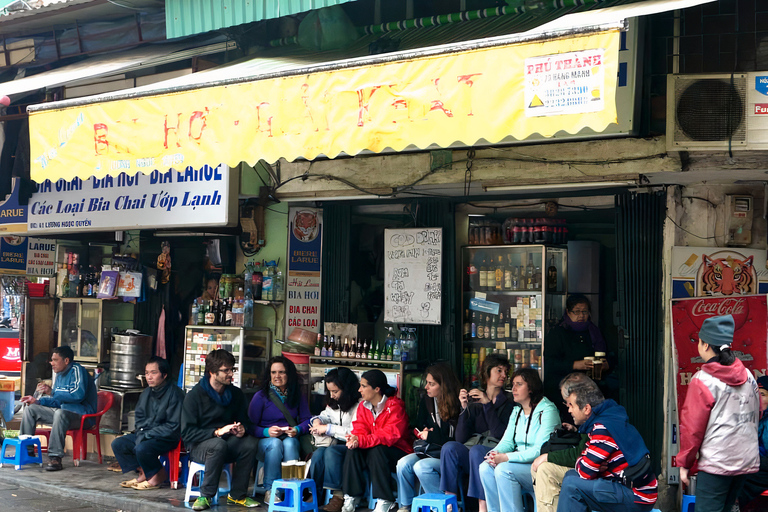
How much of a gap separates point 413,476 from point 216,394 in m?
2.05

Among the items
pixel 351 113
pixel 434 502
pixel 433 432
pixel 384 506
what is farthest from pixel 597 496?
pixel 351 113

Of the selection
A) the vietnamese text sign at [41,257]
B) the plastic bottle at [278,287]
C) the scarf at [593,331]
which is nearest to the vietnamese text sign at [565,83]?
the scarf at [593,331]

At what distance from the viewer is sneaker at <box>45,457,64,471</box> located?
9336 mm

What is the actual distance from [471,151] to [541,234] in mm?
1098

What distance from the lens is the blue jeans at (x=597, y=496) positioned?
18.8ft

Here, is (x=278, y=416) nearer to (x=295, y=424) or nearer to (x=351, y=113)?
(x=295, y=424)

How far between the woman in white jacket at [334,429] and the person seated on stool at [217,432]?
24.6 inches

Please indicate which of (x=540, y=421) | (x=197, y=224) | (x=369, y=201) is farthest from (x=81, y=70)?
(x=540, y=421)

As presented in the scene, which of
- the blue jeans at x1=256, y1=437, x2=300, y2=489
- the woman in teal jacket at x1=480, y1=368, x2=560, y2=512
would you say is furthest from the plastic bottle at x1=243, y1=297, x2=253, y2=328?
the woman in teal jacket at x1=480, y1=368, x2=560, y2=512

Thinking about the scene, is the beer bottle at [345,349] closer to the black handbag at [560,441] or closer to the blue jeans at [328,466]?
the blue jeans at [328,466]

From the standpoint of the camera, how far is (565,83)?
5027 mm

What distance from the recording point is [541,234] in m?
8.26

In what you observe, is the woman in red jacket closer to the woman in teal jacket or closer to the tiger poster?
the woman in teal jacket

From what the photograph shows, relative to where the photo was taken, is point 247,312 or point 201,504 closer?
point 201,504
